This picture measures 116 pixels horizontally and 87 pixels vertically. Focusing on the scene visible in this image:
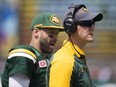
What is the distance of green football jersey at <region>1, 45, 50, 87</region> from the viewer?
13.4ft

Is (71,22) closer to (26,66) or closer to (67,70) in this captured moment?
(67,70)

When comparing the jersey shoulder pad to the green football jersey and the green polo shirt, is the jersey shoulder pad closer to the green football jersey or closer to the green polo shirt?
the green football jersey

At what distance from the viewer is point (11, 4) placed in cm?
1514

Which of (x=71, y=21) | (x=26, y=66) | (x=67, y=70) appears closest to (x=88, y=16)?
(x=71, y=21)

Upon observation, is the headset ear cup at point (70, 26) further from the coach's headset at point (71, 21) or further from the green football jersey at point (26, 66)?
the green football jersey at point (26, 66)

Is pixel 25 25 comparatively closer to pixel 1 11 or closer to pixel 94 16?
pixel 1 11

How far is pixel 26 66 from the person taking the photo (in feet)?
13.5

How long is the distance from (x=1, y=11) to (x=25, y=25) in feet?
2.66

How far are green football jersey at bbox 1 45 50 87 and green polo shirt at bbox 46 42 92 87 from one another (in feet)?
2.16

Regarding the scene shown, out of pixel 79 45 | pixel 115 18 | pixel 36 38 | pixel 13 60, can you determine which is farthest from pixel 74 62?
pixel 115 18

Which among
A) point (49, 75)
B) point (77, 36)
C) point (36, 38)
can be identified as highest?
point (36, 38)

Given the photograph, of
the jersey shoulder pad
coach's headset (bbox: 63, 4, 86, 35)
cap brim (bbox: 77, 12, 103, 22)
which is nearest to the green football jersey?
the jersey shoulder pad

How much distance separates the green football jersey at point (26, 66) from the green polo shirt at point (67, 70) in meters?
0.66

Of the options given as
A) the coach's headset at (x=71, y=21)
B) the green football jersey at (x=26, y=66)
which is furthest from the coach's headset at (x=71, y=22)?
the green football jersey at (x=26, y=66)
